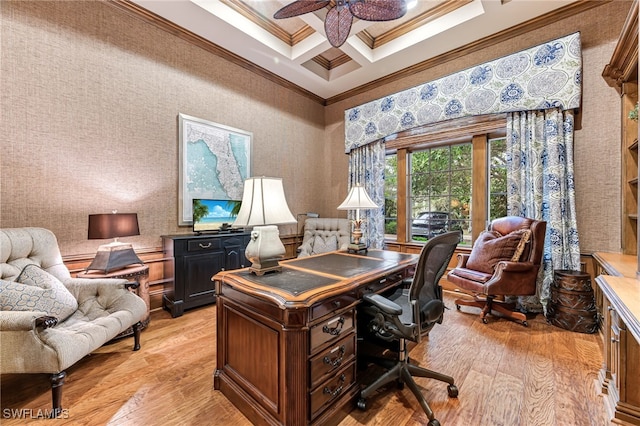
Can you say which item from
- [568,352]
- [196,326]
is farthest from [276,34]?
[568,352]

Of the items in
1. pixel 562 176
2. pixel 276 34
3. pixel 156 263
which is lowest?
pixel 156 263

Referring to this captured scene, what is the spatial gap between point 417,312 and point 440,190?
2932 millimetres

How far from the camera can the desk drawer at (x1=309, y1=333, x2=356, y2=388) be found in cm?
136

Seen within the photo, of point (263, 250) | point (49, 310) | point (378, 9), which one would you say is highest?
point (378, 9)

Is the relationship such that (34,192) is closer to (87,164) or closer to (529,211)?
(87,164)

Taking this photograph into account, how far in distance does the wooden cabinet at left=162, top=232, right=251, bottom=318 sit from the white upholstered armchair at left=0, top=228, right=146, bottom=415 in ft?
2.23

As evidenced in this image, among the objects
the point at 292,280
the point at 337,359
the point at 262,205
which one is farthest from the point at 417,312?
the point at 262,205

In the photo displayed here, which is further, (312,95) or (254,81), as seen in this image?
(312,95)

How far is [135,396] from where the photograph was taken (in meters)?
1.69

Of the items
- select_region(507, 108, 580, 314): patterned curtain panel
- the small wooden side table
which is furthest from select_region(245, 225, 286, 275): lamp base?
select_region(507, 108, 580, 314): patterned curtain panel

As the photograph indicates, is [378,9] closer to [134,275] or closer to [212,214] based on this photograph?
[212,214]

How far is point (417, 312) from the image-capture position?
1.50 metres

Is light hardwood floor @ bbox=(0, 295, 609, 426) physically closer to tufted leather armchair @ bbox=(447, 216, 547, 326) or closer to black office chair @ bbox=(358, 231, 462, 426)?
black office chair @ bbox=(358, 231, 462, 426)

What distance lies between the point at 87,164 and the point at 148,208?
0.68 meters
